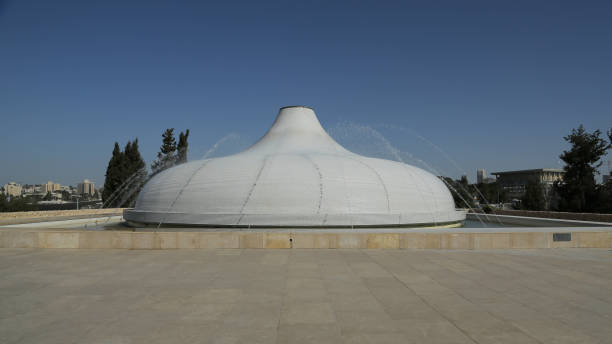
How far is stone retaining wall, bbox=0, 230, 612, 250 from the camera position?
35.6ft

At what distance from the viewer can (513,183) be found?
13075cm

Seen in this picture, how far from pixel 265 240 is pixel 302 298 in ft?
15.8

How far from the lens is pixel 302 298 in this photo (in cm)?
620

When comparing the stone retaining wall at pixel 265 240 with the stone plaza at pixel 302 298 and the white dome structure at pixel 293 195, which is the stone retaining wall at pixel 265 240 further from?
the white dome structure at pixel 293 195

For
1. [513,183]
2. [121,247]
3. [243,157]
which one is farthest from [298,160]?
[513,183]

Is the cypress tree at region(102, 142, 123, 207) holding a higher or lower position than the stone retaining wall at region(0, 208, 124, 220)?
higher

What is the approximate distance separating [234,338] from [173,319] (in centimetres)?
113

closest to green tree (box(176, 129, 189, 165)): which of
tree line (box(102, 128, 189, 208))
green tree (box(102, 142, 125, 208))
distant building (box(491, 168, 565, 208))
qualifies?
tree line (box(102, 128, 189, 208))

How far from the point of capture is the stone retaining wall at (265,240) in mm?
10844

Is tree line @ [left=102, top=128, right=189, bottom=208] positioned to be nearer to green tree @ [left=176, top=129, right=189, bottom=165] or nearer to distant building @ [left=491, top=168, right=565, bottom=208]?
green tree @ [left=176, top=129, right=189, bottom=165]

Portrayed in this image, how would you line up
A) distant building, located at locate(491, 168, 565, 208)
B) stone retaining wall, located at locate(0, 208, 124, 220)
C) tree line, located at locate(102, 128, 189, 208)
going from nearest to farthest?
stone retaining wall, located at locate(0, 208, 124, 220)
tree line, located at locate(102, 128, 189, 208)
distant building, located at locate(491, 168, 565, 208)

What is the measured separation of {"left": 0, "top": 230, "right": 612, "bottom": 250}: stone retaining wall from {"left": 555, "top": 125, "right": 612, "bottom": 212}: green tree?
32.1 metres

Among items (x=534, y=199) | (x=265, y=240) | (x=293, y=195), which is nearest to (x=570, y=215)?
(x=293, y=195)

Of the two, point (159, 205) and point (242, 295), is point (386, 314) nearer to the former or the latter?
point (242, 295)
